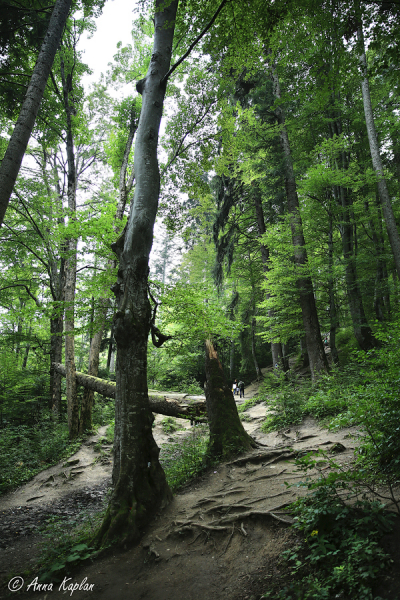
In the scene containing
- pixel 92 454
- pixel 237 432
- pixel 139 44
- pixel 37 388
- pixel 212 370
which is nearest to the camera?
pixel 237 432

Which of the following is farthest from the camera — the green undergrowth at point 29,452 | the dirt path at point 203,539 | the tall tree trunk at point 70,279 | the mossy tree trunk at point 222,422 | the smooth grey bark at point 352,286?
the smooth grey bark at point 352,286

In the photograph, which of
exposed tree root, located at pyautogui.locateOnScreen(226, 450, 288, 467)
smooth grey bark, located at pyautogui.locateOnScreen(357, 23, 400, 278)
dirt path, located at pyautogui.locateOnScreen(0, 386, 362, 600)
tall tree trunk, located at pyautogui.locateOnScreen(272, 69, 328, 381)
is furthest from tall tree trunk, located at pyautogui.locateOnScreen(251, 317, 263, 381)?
exposed tree root, located at pyautogui.locateOnScreen(226, 450, 288, 467)

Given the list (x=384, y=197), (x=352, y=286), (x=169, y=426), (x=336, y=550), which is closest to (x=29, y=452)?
(x=169, y=426)

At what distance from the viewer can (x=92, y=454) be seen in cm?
964

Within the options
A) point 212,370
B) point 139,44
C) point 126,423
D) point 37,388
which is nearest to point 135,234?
point 126,423

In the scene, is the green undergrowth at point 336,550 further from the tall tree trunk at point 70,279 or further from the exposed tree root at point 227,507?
the tall tree trunk at point 70,279

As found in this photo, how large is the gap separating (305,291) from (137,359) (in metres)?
8.23

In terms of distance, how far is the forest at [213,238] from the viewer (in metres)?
3.38

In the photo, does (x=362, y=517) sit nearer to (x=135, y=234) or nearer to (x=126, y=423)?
(x=126, y=423)

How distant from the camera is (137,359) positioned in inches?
173

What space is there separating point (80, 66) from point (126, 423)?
39.5ft

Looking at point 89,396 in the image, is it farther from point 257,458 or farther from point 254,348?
point 254,348

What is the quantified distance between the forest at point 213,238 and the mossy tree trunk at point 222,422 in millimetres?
33

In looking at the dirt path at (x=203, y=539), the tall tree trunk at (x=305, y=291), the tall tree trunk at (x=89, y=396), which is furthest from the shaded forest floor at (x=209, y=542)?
the tall tree trunk at (x=89, y=396)
